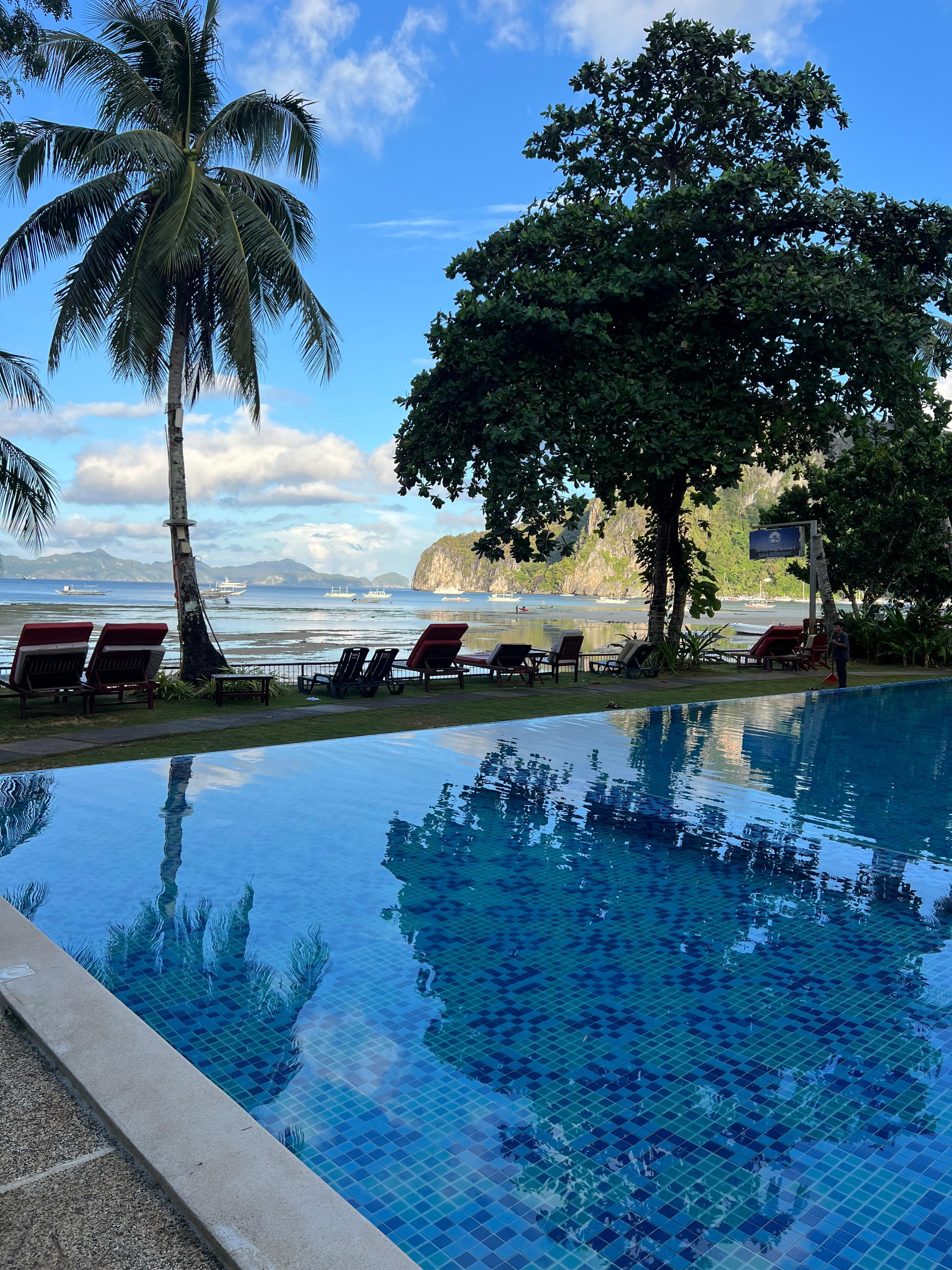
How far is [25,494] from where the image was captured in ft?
47.4

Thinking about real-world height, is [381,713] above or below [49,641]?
below

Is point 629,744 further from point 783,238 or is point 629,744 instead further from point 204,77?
point 204,77

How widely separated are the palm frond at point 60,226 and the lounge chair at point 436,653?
8.98 meters

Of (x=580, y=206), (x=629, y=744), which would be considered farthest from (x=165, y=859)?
(x=580, y=206)

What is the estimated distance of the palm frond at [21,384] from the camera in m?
14.6

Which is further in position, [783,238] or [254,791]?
[783,238]

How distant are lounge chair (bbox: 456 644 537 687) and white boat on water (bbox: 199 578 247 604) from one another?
70946 millimetres

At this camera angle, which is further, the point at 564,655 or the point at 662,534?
the point at 662,534

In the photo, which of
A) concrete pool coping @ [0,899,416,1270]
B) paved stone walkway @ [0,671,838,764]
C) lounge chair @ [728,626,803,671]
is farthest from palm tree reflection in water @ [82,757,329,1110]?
lounge chair @ [728,626,803,671]

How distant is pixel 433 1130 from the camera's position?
3330 millimetres

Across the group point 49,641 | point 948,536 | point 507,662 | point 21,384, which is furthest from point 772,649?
point 21,384

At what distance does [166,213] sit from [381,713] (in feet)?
27.9

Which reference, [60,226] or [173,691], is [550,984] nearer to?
[173,691]

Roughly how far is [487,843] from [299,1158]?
167 inches
